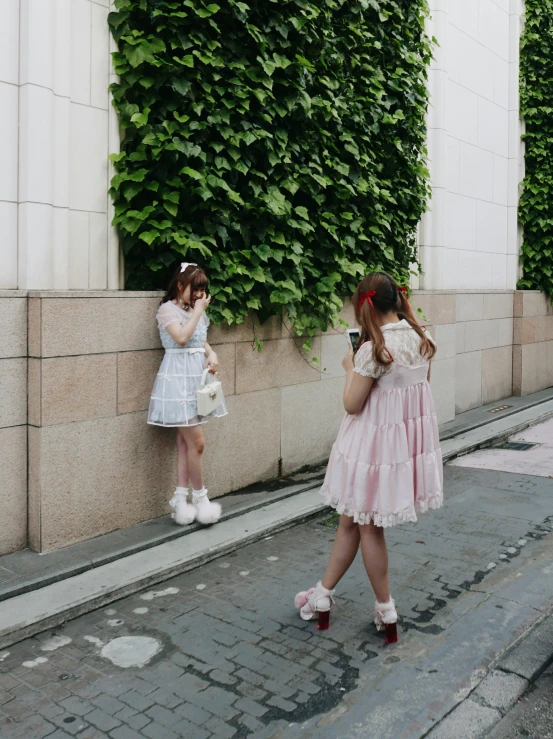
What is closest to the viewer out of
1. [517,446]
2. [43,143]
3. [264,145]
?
[43,143]

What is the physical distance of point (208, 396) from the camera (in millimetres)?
5898

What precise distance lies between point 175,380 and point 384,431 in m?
2.27

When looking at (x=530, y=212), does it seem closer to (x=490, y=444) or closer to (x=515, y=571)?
(x=490, y=444)

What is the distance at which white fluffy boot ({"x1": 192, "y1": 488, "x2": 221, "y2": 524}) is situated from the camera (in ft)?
19.8

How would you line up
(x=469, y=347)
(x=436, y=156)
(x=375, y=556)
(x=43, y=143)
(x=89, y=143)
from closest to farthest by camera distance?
(x=375, y=556) → (x=43, y=143) → (x=89, y=143) → (x=436, y=156) → (x=469, y=347)

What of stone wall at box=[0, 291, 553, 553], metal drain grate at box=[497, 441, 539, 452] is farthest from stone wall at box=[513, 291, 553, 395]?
stone wall at box=[0, 291, 553, 553]

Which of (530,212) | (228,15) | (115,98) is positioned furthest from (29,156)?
(530,212)

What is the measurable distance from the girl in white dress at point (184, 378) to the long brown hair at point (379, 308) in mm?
2027

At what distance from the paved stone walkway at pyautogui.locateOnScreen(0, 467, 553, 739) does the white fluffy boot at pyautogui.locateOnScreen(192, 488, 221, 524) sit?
43cm

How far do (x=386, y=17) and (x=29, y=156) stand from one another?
5.12m

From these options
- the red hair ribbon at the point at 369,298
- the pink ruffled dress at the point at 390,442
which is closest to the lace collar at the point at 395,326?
the pink ruffled dress at the point at 390,442

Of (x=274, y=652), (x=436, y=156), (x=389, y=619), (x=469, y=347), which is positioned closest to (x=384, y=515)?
(x=389, y=619)

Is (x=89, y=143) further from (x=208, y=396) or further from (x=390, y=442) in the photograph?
(x=390, y=442)

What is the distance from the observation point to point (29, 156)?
5.47 meters
